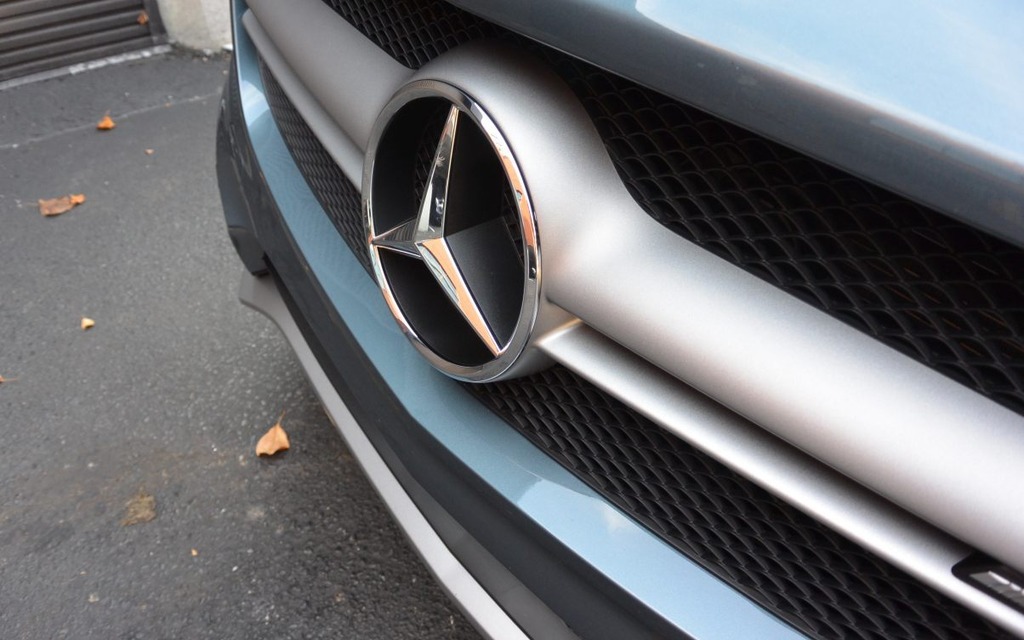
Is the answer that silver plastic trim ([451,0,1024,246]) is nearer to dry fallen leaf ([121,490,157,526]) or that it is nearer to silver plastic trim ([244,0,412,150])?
silver plastic trim ([244,0,412,150])

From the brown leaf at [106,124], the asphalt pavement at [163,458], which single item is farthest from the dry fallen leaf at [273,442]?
the brown leaf at [106,124]

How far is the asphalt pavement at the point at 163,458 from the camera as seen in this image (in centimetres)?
189

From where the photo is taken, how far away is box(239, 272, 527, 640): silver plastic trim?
1.20 metres

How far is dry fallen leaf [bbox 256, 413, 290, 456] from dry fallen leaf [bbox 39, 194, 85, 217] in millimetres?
1686

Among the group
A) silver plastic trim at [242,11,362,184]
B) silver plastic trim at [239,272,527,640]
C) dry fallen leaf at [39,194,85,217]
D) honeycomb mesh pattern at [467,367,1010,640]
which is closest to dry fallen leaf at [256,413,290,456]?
silver plastic trim at [239,272,527,640]

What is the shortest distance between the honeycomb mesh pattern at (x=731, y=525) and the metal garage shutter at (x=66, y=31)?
14.2 ft

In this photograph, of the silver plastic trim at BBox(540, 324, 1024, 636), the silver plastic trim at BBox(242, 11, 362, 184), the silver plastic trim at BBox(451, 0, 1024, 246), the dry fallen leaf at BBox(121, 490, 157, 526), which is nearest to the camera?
the silver plastic trim at BBox(451, 0, 1024, 246)

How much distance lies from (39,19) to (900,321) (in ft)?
15.8

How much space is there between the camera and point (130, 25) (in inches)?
183

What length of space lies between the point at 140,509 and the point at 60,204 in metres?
1.79

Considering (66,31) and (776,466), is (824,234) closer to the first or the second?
(776,466)

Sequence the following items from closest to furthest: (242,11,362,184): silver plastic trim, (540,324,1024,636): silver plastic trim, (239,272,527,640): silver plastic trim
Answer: (540,324,1024,636): silver plastic trim
(239,272,527,640): silver plastic trim
(242,11,362,184): silver plastic trim

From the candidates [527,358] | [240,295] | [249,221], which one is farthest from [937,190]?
[240,295]

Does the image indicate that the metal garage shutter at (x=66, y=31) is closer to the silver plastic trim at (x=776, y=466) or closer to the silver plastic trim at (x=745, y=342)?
the silver plastic trim at (x=745, y=342)
